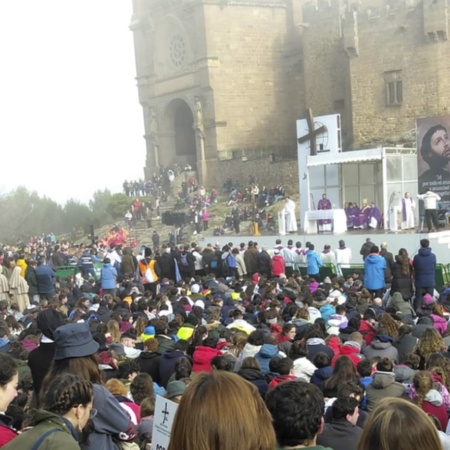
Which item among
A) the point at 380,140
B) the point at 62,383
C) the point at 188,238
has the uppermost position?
the point at 380,140

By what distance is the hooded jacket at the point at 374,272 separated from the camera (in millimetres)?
13781

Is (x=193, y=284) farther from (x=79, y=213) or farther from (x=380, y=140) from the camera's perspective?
(x=79, y=213)

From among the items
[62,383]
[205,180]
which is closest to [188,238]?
[205,180]

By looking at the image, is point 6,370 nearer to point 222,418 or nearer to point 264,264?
point 222,418

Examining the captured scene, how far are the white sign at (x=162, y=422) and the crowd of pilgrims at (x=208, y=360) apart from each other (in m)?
0.16

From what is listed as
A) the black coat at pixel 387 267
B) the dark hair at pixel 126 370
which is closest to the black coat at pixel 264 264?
the black coat at pixel 387 267

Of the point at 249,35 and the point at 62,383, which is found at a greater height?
the point at 249,35

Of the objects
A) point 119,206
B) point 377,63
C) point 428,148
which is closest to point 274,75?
point 377,63

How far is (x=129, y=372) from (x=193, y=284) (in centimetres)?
930

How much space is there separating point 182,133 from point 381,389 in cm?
4290

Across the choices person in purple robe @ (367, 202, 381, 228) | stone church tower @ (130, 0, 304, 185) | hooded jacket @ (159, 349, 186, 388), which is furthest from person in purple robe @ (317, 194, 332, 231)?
hooded jacket @ (159, 349, 186, 388)

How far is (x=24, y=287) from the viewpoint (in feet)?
50.1

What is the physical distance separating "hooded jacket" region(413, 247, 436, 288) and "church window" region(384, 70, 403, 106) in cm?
2423

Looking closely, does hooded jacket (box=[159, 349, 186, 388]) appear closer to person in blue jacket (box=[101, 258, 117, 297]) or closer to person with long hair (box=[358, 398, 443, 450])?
person with long hair (box=[358, 398, 443, 450])
